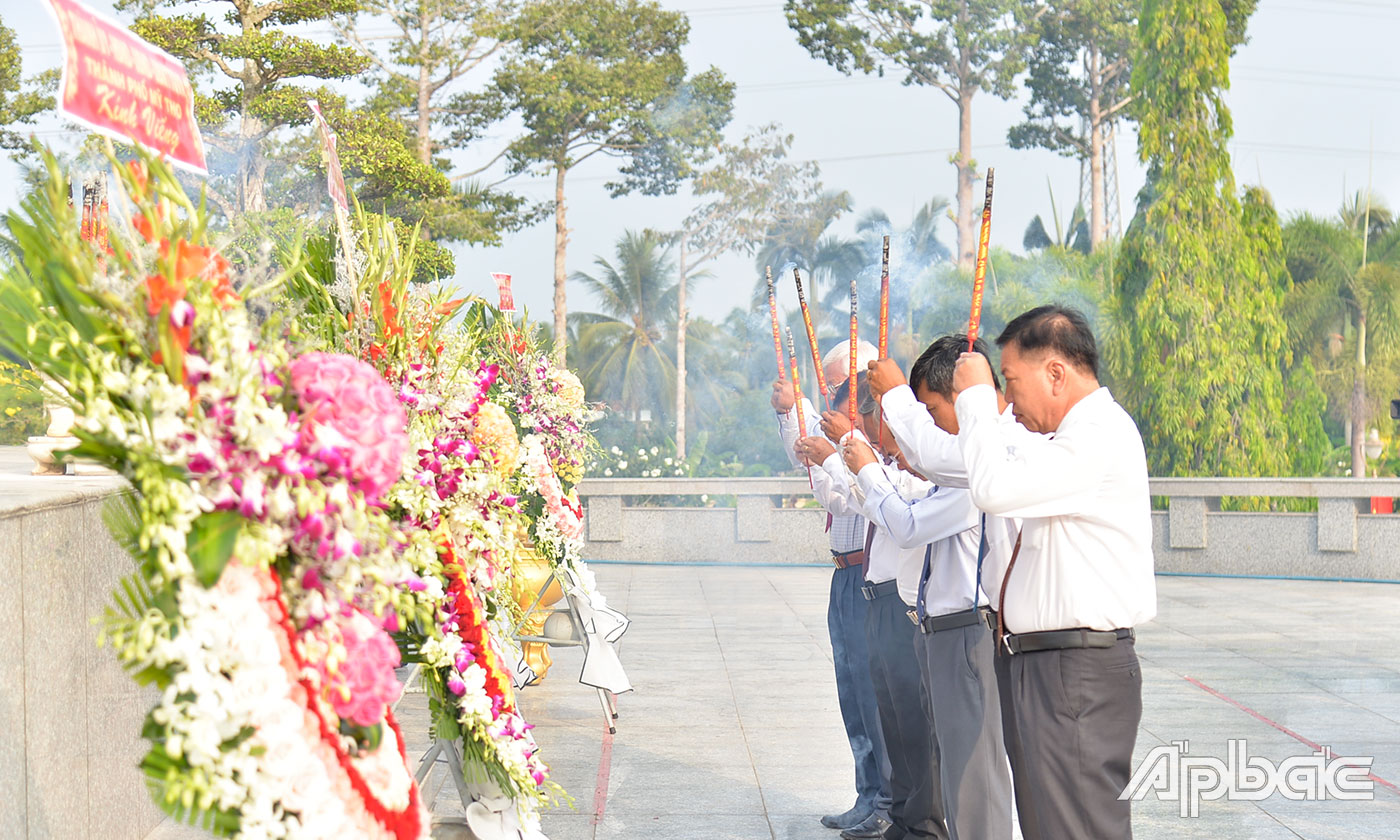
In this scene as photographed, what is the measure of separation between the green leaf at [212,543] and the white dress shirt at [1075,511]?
1603 mm

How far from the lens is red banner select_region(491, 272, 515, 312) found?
7750 millimetres

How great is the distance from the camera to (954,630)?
372 cm

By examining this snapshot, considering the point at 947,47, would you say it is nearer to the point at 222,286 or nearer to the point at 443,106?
the point at 443,106

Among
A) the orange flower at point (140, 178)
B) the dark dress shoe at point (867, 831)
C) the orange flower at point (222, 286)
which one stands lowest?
the dark dress shoe at point (867, 831)

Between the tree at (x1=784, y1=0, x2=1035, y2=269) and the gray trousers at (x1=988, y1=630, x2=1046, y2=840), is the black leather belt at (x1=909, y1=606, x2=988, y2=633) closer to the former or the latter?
the gray trousers at (x1=988, y1=630, x2=1046, y2=840)

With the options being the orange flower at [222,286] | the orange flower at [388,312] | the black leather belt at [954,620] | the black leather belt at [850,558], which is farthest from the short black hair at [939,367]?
the orange flower at [222,286]

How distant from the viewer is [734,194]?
117 feet

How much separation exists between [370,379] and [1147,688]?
6345 millimetres

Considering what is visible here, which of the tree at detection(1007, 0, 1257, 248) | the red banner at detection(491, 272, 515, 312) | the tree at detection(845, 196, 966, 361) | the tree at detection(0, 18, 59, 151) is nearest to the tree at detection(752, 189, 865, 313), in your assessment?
the tree at detection(845, 196, 966, 361)

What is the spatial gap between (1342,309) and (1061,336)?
29.1 m

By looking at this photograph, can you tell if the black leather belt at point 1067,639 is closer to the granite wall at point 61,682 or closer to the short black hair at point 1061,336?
the short black hair at point 1061,336

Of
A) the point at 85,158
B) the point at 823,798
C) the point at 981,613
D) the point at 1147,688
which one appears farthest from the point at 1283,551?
the point at 85,158

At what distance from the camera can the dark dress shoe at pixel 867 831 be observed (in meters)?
4.62

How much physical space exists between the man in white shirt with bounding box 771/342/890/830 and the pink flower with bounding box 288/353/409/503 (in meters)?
2.78
